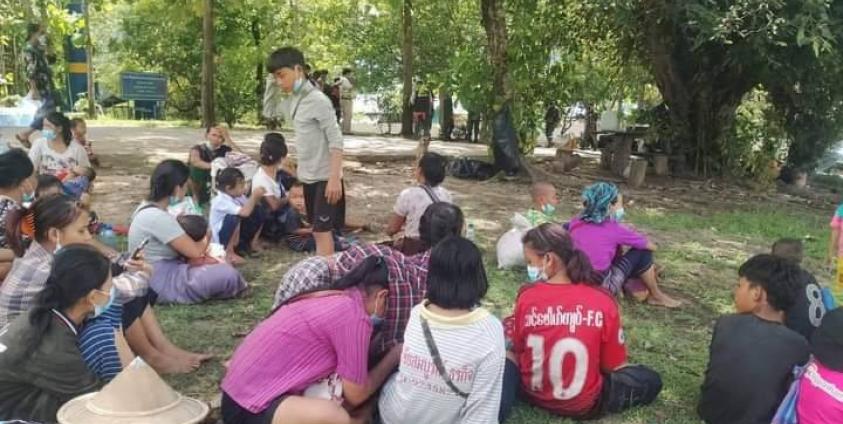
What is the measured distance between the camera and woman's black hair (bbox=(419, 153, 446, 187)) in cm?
518

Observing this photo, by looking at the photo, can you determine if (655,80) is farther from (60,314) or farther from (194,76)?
(194,76)

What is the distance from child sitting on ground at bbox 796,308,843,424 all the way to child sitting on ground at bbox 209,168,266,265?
13.1 feet

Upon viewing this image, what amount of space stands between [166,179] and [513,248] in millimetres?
2582

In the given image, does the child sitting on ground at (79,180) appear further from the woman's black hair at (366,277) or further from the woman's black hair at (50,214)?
the woman's black hair at (366,277)

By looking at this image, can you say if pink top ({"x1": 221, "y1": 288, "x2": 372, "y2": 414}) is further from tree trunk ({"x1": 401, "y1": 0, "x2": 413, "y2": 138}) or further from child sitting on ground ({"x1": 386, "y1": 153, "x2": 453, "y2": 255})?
tree trunk ({"x1": 401, "y1": 0, "x2": 413, "y2": 138})

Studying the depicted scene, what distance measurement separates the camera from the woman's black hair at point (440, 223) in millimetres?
3771

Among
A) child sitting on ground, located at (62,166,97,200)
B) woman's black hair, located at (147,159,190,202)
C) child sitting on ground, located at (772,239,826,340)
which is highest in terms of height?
woman's black hair, located at (147,159,190,202)

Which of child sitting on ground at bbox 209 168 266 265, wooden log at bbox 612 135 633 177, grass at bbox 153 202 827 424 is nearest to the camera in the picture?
grass at bbox 153 202 827 424

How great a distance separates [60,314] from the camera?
272cm

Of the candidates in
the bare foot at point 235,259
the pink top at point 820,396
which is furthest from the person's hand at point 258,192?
the pink top at point 820,396

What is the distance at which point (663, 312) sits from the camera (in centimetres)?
505

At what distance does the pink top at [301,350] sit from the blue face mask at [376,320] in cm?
11

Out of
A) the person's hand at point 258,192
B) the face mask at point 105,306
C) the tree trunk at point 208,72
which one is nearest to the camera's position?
the face mask at point 105,306

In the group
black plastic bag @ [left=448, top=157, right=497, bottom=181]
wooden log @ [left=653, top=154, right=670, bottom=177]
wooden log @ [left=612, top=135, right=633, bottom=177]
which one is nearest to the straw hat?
black plastic bag @ [left=448, top=157, right=497, bottom=181]
